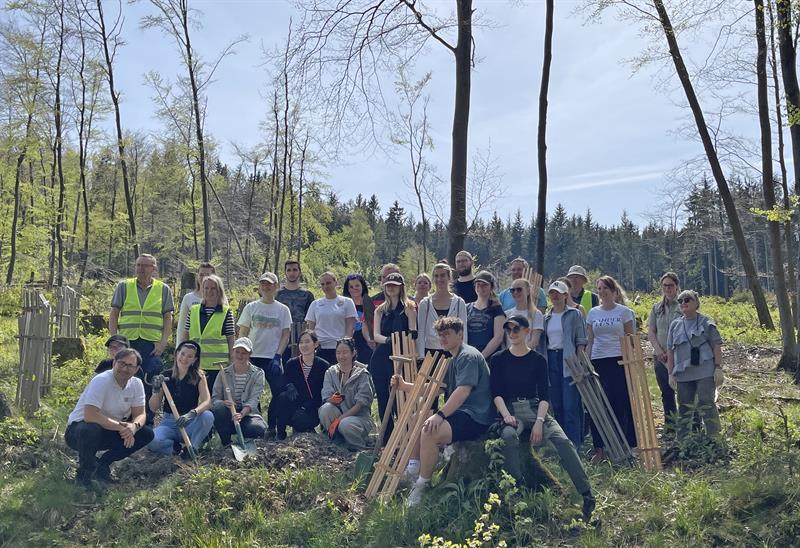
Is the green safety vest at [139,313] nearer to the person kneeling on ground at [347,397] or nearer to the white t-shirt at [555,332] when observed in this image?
the person kneeling on ground at [347,397]

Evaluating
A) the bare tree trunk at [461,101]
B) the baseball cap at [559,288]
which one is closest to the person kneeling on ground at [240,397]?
the baseball cap at [559,288]

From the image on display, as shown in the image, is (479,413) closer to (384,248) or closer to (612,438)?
(612,438)

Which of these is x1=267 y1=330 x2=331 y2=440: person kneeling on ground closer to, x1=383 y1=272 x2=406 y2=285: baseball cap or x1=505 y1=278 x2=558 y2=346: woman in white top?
x1=383 y1=272 x2=406 y2=285: baseball cap

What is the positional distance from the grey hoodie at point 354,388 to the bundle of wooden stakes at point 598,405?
202 centimetres

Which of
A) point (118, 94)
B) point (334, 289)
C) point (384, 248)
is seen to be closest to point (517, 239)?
point (384, 248)

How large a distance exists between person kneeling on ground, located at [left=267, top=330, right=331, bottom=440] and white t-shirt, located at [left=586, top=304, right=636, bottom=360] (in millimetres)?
2870

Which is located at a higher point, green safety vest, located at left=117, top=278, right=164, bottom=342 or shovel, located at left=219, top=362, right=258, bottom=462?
green safety vest, located at left=117, top=278, right=164, bottom=342

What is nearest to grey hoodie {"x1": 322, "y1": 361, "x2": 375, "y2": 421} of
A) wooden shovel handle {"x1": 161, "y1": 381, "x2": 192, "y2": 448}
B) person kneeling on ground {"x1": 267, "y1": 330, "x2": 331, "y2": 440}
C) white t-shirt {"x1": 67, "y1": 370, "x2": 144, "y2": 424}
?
person kneeling on ground {"x1": 267, "y1": 330, "x2": 331, "y2": 440}

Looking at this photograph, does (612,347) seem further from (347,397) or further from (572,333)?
(347,397)

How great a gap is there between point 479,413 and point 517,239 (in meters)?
98.1

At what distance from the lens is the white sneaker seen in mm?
5222

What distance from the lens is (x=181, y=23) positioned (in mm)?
19719

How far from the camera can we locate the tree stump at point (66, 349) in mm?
10688

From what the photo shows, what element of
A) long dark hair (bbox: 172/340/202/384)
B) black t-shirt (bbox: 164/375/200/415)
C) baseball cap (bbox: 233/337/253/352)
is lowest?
black t-shirt (bbox: 164/375/200/415)
